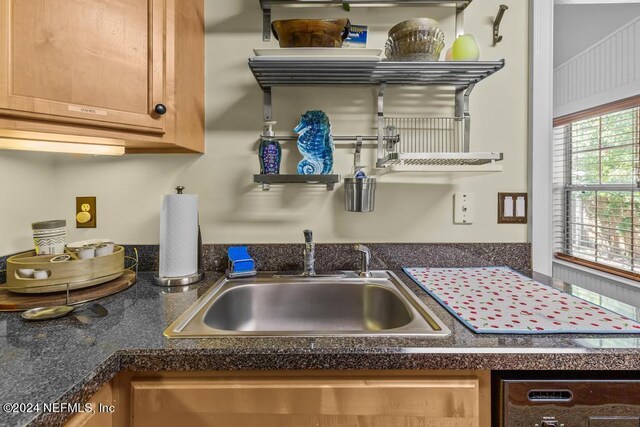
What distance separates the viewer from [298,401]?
62 centimetres

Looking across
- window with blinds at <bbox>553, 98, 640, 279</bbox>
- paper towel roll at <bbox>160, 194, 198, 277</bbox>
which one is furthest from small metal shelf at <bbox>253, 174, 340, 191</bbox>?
window with blinds at <bbox>553, 98, 640, 279</bbox>

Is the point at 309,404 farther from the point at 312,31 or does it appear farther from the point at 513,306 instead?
the point at 312,31

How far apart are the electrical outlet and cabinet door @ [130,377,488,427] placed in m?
0.89

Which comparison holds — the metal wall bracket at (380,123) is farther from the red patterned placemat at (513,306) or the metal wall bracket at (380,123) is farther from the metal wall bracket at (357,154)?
the red patterned placemat at (513,306)

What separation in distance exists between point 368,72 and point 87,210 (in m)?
1.27

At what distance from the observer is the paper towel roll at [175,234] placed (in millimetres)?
1033

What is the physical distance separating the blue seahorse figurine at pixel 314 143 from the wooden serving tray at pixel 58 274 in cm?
75

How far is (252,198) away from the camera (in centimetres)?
124

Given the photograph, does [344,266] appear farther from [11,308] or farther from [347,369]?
[11,308]

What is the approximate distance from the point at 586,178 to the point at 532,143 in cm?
215

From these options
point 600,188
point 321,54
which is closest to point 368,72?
point 321,54

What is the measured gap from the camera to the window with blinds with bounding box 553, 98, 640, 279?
90.9 inches

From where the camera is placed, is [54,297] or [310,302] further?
[310,302]

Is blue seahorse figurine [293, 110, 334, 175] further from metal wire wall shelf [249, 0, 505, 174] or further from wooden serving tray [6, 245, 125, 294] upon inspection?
wooden serving tray [6, 245, 125, 294]
